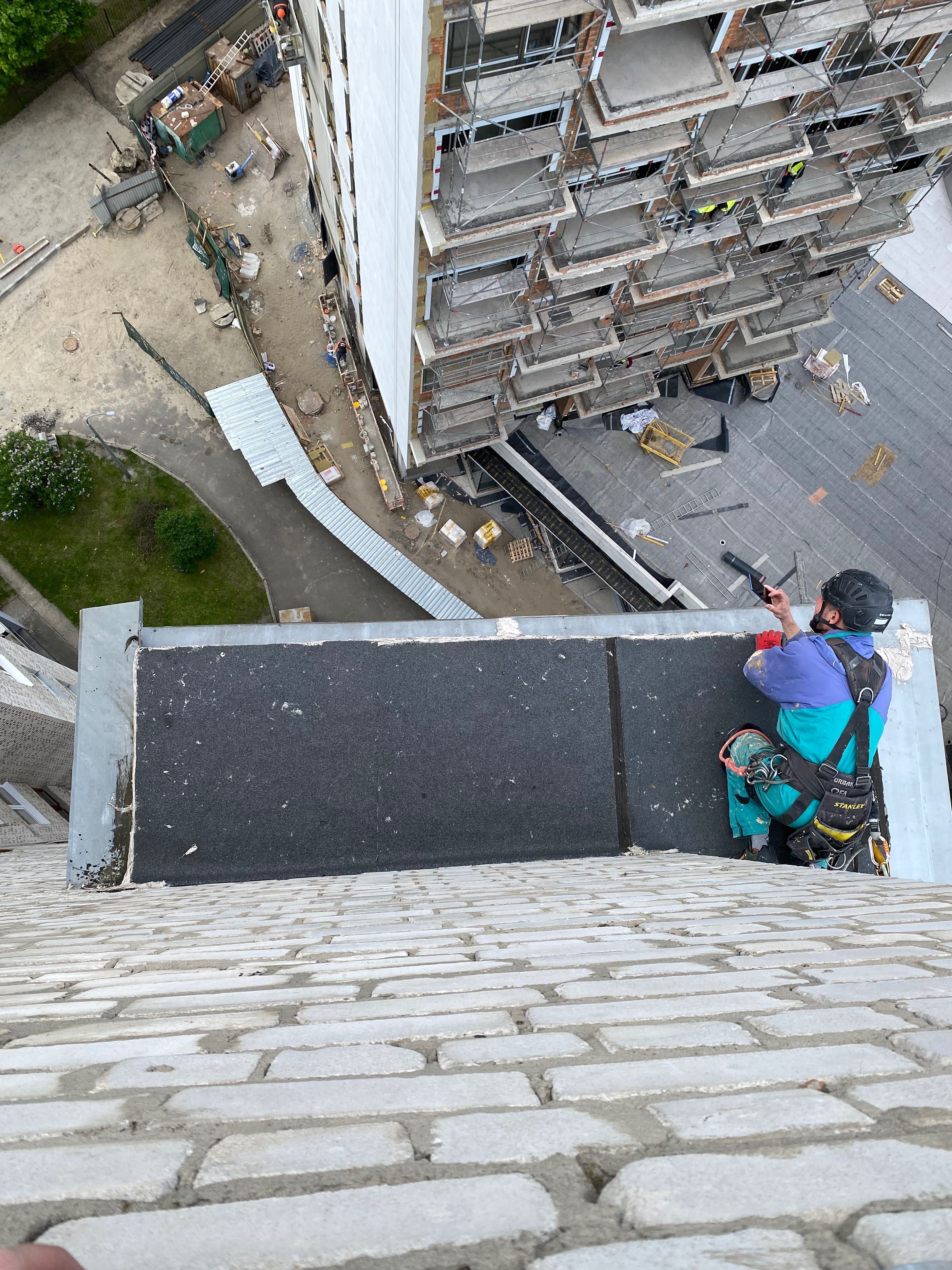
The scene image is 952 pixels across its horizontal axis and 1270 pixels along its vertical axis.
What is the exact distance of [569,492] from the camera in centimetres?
1994

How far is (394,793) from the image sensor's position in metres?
8.45

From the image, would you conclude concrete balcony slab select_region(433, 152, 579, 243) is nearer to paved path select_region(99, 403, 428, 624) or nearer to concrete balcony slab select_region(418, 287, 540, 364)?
concrete balcony slab select_region(418, 287, 540, 364)

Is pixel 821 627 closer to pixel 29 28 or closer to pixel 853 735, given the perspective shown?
pixel 853 735

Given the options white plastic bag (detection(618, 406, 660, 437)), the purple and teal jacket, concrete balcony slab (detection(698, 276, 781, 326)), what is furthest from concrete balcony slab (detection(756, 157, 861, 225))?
the purple and teal jacket

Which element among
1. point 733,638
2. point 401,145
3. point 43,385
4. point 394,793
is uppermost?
point 43,385

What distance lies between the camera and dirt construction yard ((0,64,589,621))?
2308cm

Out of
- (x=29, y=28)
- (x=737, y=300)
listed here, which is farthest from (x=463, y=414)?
(x=29, y=28)

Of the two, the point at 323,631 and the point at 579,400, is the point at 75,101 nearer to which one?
the point at 579,400

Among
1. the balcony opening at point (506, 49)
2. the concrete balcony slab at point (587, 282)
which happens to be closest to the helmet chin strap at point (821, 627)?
the balcony opening at point (506, 49)

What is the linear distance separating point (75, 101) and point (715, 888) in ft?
110

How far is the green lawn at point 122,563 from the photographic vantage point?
75.2 ft

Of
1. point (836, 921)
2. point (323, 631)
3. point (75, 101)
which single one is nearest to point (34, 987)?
point (836, 921)

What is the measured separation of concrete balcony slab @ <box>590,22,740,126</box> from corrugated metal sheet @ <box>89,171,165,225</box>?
2111 cm

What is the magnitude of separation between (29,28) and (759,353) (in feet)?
80.9
